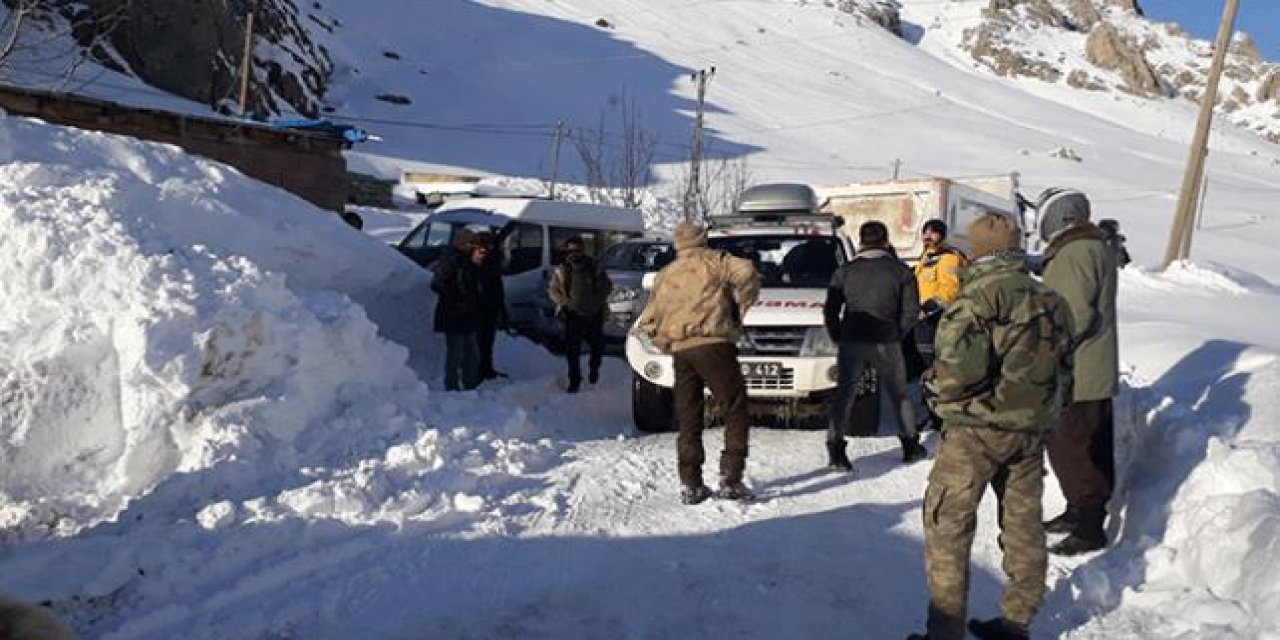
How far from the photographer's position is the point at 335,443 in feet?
21.0

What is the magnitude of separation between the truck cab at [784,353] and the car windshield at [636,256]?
4.07 metres

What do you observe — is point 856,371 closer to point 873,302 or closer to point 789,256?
point 873,302

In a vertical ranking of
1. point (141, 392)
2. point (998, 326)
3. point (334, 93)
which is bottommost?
point (141, 392)

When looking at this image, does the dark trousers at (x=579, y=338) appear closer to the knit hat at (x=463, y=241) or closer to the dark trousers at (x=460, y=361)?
the dark trousers at (x=460, y=361)

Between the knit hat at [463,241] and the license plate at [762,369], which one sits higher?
the knit hat at [463,241]

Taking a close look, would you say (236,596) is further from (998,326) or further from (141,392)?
(998,326)

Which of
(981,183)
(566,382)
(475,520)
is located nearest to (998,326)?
(475,520)

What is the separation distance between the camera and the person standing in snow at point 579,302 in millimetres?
9648

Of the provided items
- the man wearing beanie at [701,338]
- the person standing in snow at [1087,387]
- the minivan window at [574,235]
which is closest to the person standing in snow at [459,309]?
the man wearing beanie at [701,338]

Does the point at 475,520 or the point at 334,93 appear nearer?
the point at 475,520

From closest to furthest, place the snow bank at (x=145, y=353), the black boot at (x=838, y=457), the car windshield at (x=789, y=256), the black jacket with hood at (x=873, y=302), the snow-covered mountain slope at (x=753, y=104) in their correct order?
the snow bank at (x=145, y=353) → the black jacket with hood at (x=873, y=302) → the black boot at (x=838, y=457) → the car windshield at (x=789, y=256) → the snow-covered mountain slope at (x=753, y=104)

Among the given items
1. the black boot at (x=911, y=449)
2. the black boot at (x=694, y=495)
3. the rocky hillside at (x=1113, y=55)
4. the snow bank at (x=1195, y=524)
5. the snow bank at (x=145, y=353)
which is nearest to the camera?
the snow bank at (x=1195, y=524)

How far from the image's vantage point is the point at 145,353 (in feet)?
19.6

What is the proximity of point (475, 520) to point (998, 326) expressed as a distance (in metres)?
3.03
